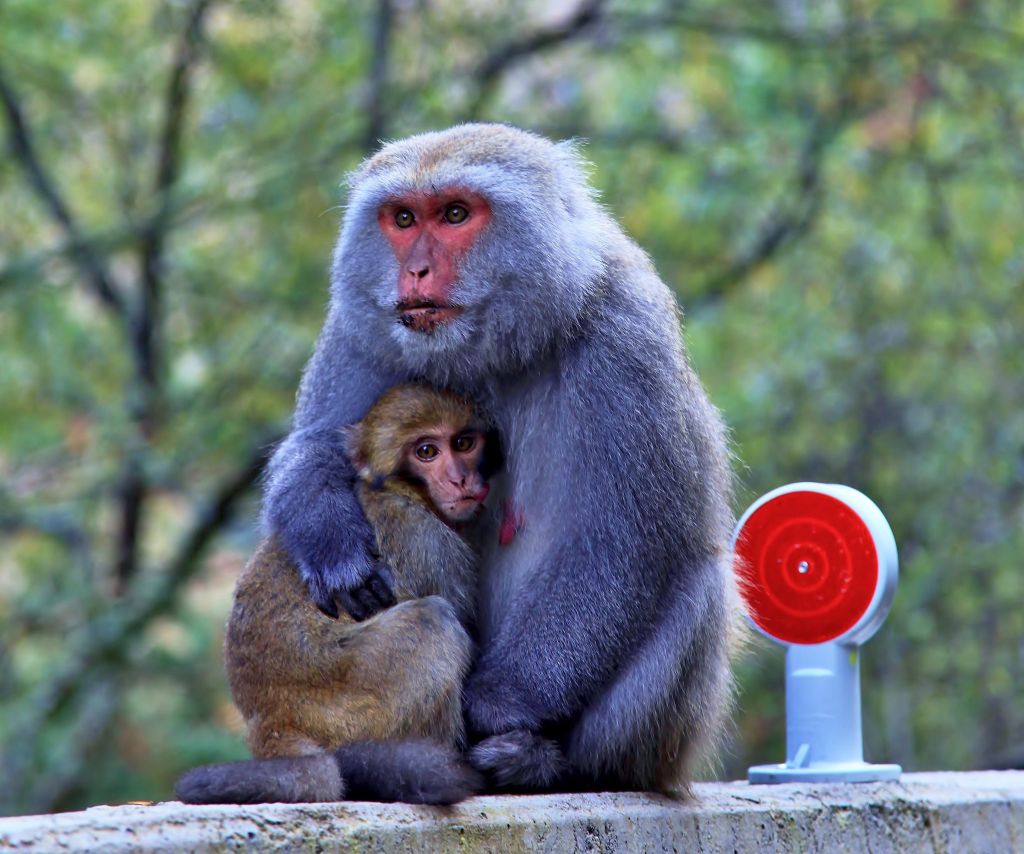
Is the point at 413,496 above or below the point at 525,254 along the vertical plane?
below

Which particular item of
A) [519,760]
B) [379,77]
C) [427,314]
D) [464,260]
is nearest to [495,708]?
[519,760]

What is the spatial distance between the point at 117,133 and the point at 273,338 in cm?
164

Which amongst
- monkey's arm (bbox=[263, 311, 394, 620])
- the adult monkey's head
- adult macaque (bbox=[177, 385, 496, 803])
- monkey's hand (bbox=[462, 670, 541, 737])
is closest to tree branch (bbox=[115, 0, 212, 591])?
monkey's arm (bbox=[263, 311, 394, 620])

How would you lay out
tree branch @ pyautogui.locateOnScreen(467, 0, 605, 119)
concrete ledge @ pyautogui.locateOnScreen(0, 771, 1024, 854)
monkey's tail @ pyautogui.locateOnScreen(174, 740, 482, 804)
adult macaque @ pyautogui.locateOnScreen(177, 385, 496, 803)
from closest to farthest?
concrete ledge @ pyautogui.locateOnScreen(0, 771, 1024, 854) → monkey's tail @ pyautogui.locateOnScreen(174, 740, 482, 804) → adult macaque @ pyautogui.locateOnScreen(177, 385, 496, 803) → tree branch @ pyautogui.locateOnScreen(467, 0, 605, 119)

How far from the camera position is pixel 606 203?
7836 mm

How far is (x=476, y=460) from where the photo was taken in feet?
13.1

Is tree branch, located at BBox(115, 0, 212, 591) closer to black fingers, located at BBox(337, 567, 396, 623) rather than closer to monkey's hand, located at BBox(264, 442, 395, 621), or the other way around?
monkey's hand, located at BBox(264, 442, 395, 621)

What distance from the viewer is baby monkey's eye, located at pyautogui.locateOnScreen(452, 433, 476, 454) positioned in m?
3.99

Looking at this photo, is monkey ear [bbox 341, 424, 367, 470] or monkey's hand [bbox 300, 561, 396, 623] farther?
monkey ear [bbox 341, 424, 367, 470]

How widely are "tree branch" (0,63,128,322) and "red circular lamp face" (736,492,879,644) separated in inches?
167

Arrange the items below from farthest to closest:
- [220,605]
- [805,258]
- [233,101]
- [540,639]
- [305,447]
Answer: [220,605] → [805,258] → [233,101] → [305,447] → [540,639]

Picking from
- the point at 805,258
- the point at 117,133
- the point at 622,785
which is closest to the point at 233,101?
the point at 117,133

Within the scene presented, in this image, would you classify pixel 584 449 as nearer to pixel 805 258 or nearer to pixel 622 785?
pixel 622 785

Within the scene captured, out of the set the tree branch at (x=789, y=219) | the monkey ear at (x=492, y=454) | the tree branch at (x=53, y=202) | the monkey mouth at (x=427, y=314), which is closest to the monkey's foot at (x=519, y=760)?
the monkey ear at (x=492, y=454)
